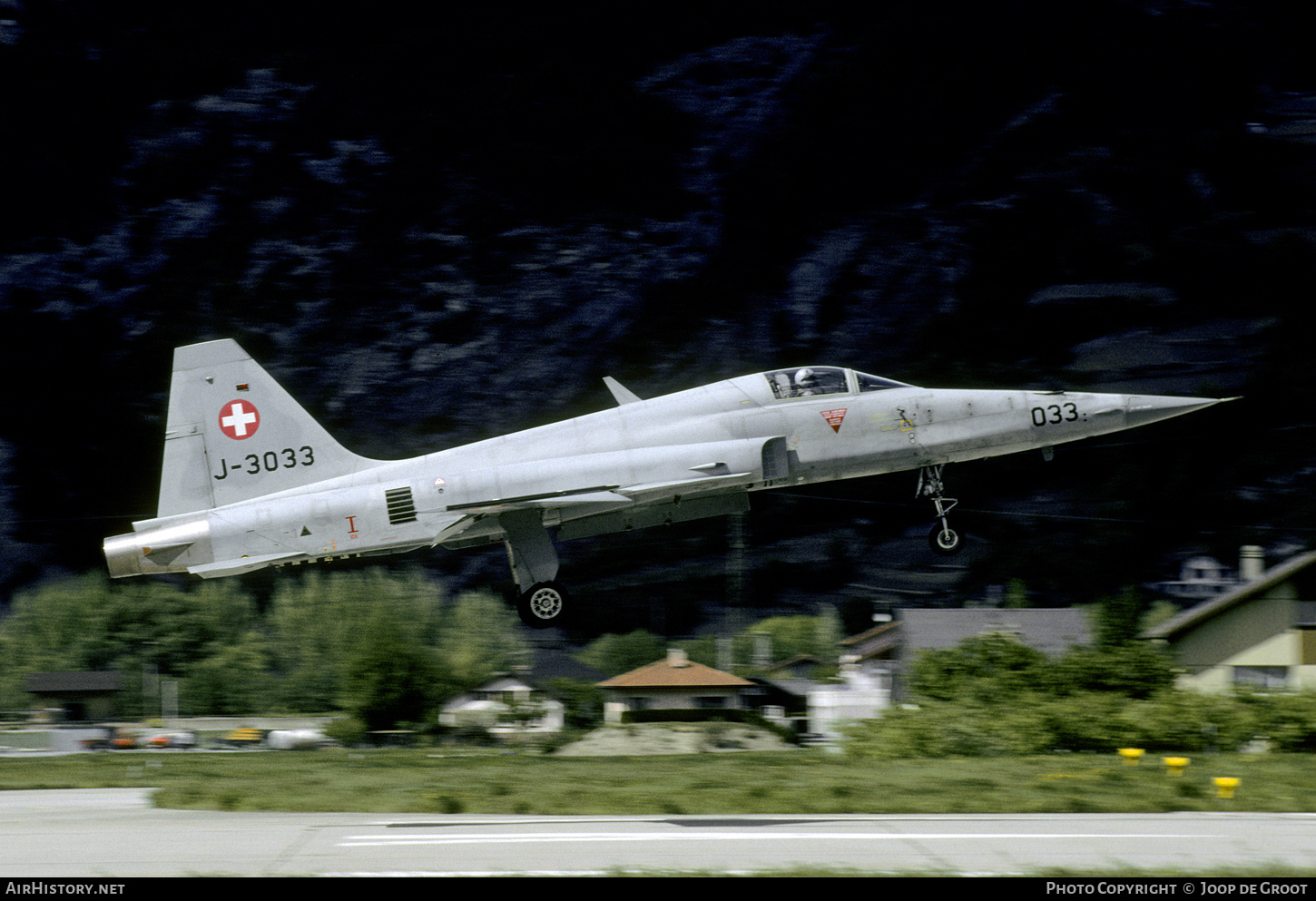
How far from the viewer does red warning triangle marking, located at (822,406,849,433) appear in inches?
756

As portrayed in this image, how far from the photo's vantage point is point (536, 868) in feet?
42.1

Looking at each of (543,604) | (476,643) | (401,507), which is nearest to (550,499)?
(543,604)

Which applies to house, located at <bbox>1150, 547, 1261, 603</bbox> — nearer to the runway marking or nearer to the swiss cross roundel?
the runway marking

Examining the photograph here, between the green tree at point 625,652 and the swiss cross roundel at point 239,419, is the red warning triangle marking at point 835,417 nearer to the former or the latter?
the swiss cross roundel at point 239,419

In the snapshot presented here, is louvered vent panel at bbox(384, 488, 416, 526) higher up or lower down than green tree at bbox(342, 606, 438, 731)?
higher up

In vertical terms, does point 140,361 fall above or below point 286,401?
above

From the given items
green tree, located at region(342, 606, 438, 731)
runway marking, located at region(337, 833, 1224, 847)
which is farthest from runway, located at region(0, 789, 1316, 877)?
green tree, located at region(342, 606, 438, 731)

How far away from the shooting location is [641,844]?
1454 centimetres

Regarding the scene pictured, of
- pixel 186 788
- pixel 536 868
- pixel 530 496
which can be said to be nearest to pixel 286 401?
pixel 530 496

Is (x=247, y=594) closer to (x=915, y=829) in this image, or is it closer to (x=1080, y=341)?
(x=1080, y=341)

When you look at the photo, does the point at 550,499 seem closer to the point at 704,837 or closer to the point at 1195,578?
the point at 704,837

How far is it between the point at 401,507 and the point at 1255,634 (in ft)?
94.0

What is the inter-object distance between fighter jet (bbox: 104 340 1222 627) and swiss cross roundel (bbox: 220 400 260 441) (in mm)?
20

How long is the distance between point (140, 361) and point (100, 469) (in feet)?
20.1
